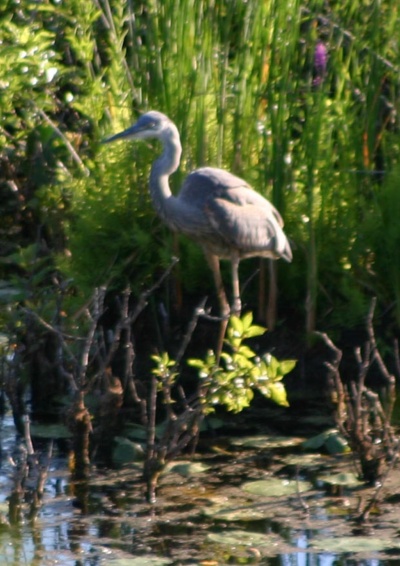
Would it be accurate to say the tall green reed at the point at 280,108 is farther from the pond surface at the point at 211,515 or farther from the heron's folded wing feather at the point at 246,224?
the pond surface at the point at 211,515

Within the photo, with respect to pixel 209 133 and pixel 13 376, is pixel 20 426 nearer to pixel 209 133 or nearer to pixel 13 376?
pixel 13 376

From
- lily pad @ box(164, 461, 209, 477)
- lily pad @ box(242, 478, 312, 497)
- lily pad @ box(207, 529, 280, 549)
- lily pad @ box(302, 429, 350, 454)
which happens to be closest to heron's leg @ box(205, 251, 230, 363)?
lily pad @ box(302, 429, 350, 454)

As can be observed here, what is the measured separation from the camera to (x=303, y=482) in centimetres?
479

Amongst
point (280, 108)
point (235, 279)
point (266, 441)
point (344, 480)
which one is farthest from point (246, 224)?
point (344, 480)

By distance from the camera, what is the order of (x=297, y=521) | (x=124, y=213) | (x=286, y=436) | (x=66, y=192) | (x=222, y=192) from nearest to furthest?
(x=297, y=521) < (x=286, y=436) < (x=222, y=192) < (x=124, y=213) < (x=66, y=192)

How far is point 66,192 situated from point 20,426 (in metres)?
1.81

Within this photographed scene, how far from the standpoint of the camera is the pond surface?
13.0 ft

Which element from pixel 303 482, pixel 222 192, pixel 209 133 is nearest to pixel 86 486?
pixel 303 482

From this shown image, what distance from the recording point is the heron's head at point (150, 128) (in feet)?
18.9

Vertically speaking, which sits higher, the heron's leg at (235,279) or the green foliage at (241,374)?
the heron's leg at (235,279)

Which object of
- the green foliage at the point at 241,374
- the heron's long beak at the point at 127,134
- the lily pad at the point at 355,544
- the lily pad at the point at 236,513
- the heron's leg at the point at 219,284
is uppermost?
the heron's long beak at the point at 127,134

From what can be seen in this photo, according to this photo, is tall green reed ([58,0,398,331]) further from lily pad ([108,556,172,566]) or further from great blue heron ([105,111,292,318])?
lily pad ([108,556,172,566])

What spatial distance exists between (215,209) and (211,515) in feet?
6.61

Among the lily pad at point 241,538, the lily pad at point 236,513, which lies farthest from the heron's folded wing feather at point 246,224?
the lily pad at point 241,538
